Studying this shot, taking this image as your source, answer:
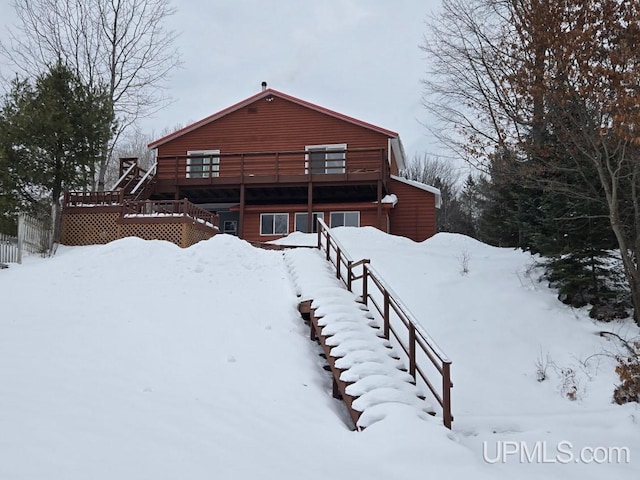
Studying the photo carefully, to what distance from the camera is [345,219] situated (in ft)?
73.8

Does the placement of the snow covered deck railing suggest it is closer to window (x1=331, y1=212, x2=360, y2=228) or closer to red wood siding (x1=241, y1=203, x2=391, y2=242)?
red wood siding (x1=241, y1=203, x2=391, y2=242)

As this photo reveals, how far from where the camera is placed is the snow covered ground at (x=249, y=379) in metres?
5.00

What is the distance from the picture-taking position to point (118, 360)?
725 cm

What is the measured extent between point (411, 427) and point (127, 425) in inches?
119

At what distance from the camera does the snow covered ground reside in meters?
5.00

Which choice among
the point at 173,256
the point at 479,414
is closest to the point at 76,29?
the point at 173,256

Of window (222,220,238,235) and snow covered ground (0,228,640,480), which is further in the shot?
window (222,220,238,235)

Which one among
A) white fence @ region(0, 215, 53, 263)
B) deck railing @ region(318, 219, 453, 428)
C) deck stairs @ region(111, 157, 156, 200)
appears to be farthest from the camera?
deck stairs @ region(111, 157, 156, 200)

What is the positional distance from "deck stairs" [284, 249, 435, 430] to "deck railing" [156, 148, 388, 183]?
11.0 metres

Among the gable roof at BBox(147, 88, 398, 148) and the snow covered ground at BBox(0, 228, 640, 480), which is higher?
the gable roof at BBox(147, 88, 398, 148)

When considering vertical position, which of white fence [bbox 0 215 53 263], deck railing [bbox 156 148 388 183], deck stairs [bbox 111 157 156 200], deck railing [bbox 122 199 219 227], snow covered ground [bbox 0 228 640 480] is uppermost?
deck railing [bbox 156 148 388 183]

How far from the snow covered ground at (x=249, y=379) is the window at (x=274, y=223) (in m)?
8.43

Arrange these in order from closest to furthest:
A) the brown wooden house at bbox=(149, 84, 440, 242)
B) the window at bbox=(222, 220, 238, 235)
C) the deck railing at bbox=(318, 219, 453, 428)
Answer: the deck railing at bbox=(318, 219, 453, 428)
the brown wooden house at bbox=(149, 84, 440, 242)
the window at bbox=(222, 220, 238, 235)

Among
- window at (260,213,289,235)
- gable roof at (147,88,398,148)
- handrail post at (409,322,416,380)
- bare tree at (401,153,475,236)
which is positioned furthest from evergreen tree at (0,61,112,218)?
bare tree at (401,153,475,236)
